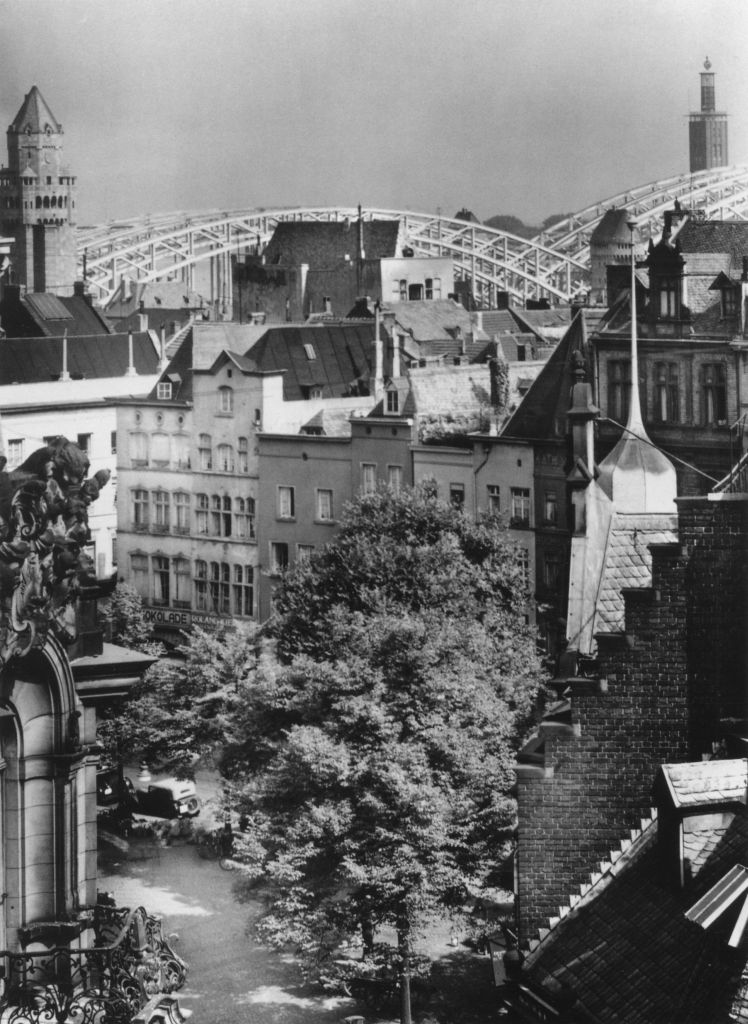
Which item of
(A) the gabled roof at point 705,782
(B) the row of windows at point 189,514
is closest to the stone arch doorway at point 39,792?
(A) the gabled roof at point 705,782

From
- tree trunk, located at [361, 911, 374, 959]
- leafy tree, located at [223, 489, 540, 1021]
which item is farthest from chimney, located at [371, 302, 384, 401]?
tree trunk, located at [361, 911, 374, 959]

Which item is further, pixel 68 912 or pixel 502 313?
pixel 502 313

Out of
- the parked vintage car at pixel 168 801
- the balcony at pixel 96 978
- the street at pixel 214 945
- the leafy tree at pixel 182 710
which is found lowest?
the street at pixel 214 945

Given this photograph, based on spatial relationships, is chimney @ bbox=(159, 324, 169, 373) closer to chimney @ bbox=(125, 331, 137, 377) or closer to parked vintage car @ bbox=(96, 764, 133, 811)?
chimney @ bbox=(125, 331, 137, 377)

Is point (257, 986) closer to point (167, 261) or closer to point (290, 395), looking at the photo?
point (290, 395)

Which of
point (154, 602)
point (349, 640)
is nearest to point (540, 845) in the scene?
point (349, 640)

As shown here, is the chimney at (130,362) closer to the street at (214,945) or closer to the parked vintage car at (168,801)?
the parked vintage car at (168,801)
